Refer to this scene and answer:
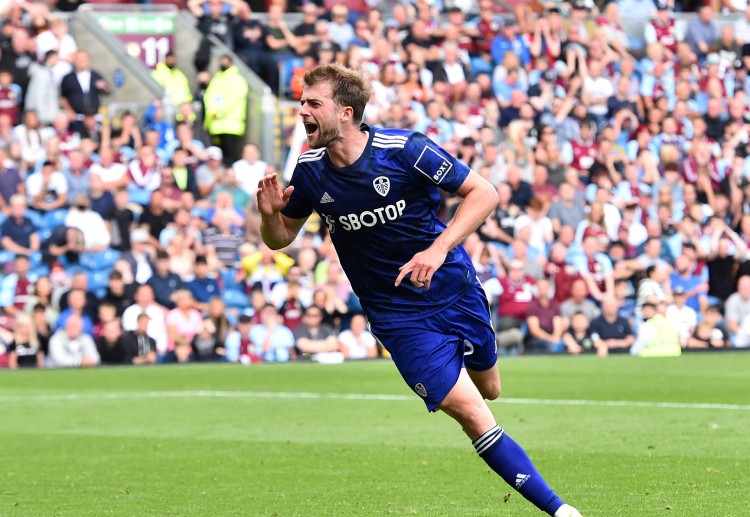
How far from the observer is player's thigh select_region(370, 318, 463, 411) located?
7.86m

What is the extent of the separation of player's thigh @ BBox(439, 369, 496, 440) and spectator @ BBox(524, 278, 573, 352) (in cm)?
1422

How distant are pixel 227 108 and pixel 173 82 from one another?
1.11 m

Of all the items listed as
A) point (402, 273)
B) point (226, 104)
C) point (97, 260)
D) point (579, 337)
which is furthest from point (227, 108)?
point (402, 273)

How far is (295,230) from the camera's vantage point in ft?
27.9

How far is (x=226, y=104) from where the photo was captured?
81.5ft

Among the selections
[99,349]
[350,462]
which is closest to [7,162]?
[99,349]

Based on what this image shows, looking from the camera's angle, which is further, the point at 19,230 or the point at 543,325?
the point at 543,325

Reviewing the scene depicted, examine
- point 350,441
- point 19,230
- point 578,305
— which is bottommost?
point 578,305

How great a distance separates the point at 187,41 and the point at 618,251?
8374 mm

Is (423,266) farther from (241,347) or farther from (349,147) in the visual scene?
A: (241,347)

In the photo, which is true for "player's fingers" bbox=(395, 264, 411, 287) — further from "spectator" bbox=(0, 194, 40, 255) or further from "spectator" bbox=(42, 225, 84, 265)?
"spectator" bbox=(0, 194, 40, 255)

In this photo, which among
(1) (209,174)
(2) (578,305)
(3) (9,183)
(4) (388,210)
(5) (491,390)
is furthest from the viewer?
(1) (209,174)

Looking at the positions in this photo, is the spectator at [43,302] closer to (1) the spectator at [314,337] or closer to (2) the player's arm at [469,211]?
(1) the spectator at [314,337]

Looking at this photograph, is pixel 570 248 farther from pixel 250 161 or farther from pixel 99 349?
pixel 99 349
